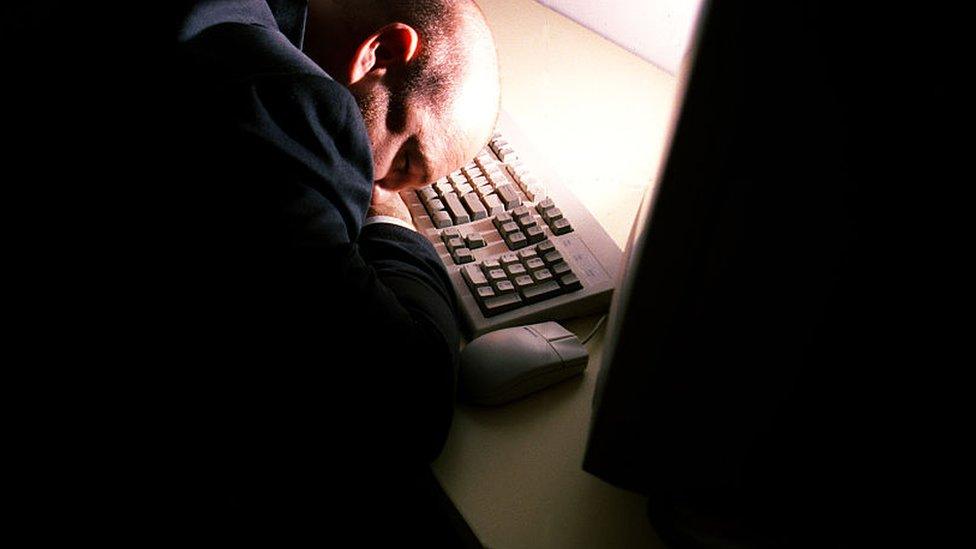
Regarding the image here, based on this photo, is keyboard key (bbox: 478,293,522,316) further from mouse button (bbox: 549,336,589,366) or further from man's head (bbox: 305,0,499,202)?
man's head (bbox: 305,0,499,202)

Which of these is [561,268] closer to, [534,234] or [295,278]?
[534,234]

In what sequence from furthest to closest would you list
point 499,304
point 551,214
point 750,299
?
point 551,214 < point 499,304 < point 750,299

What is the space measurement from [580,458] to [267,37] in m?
0.47

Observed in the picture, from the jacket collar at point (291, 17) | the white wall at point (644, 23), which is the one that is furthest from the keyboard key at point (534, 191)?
the white wall at point (644, 23)

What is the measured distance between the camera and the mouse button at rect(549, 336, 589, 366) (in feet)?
2.22

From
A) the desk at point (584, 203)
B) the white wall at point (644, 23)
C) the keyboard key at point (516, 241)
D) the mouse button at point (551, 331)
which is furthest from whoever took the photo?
the white wall at point (644, 23)

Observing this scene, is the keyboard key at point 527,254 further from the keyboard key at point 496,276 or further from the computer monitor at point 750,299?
the computer monitor at point 750,299

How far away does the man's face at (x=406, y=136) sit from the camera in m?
0.85

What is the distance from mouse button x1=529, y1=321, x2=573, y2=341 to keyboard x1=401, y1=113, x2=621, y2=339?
23 mm

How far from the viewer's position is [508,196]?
854mm

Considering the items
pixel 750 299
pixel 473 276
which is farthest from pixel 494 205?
pixel 750 299

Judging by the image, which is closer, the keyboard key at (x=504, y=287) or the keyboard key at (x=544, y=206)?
the keyboard key at (x=504, y=287)

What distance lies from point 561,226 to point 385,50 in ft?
0.93

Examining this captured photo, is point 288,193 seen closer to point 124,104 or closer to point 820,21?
point 124,104
